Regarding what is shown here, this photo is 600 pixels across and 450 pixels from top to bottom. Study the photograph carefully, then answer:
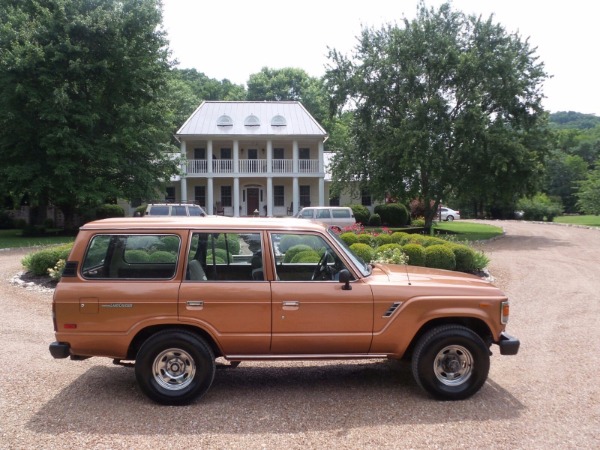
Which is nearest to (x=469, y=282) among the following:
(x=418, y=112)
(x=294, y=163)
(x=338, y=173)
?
(x=418, y=112)

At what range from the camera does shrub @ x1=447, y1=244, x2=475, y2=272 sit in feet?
44.5

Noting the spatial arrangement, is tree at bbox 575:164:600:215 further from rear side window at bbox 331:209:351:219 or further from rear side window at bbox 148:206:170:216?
rear side window at bbox 148:206:170:216

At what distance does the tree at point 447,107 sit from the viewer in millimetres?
26922

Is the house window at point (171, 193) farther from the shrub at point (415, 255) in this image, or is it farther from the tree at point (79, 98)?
the shrub at point (415, 255)

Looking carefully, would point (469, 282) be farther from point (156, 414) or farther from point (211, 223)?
point (156, 414)

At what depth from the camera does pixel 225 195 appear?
40.2m

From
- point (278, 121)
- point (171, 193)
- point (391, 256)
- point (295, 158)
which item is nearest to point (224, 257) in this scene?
point (391, 256)

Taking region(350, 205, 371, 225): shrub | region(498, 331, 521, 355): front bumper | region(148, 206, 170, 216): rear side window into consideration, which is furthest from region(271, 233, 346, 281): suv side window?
region(350, 205, 371, 225): shrub

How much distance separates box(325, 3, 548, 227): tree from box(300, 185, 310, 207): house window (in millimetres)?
10502

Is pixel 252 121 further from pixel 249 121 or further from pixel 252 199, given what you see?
pixel 252 199

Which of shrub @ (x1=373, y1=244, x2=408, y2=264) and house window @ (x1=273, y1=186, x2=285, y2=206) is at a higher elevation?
house window @ (x1=273, y1=186, x2=285, y2=206)

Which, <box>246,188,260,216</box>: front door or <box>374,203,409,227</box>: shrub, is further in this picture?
<box>246,188,260,216</box>: front door

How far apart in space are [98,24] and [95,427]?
25.6 metres

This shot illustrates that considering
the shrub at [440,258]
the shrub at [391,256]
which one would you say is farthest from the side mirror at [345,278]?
the shrub at [440,258]
